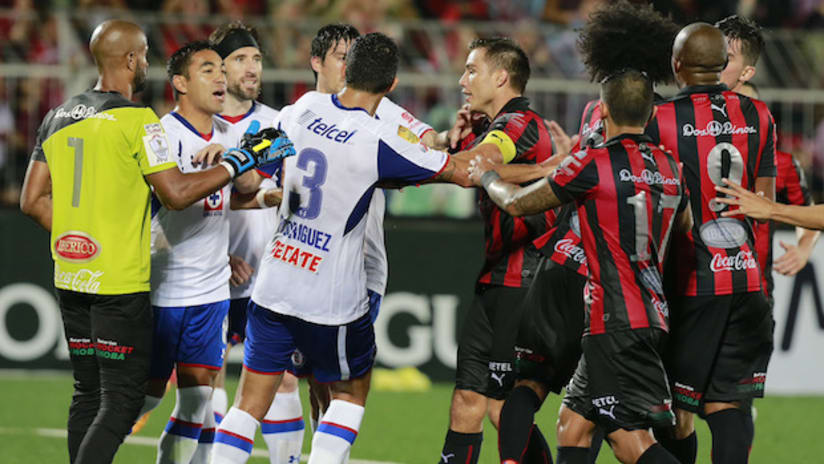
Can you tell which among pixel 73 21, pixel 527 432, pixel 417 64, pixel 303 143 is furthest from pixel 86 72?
pixel 527 432

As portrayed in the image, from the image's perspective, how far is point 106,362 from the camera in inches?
218

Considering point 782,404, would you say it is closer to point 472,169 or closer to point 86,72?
point 472,169

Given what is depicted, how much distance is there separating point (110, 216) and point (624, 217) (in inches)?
94.1

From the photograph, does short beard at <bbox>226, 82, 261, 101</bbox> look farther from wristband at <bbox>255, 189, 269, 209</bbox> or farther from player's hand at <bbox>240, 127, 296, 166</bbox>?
player's hand at <bbox>240, 127, 296, 166</bbox>

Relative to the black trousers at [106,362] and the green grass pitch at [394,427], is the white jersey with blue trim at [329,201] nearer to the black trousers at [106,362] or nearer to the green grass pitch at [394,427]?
the black trousers at [106,362]

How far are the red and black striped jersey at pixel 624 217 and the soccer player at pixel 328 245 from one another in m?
0.66

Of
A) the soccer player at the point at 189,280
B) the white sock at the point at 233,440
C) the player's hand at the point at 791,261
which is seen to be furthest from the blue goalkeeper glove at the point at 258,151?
the player's hand at the point at 791,261

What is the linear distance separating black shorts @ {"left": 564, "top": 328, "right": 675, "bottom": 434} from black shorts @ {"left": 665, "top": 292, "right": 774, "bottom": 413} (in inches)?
17.4

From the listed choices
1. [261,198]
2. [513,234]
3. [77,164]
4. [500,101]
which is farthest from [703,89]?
[77,164]

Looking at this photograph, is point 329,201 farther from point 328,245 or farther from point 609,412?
point 609,412

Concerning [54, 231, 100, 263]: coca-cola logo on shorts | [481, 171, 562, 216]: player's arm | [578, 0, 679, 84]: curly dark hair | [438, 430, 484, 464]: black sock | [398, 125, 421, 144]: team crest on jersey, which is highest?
[578, 0, 679, 84]: curly dark hair

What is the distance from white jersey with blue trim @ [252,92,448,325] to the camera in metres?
5.37

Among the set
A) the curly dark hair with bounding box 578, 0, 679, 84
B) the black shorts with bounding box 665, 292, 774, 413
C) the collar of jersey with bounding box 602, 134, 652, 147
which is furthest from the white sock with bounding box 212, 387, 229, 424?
the collar of jersey with bounding box 602, 134, 652, 147

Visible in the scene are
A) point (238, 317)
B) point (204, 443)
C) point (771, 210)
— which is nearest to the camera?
point (771, 210)
